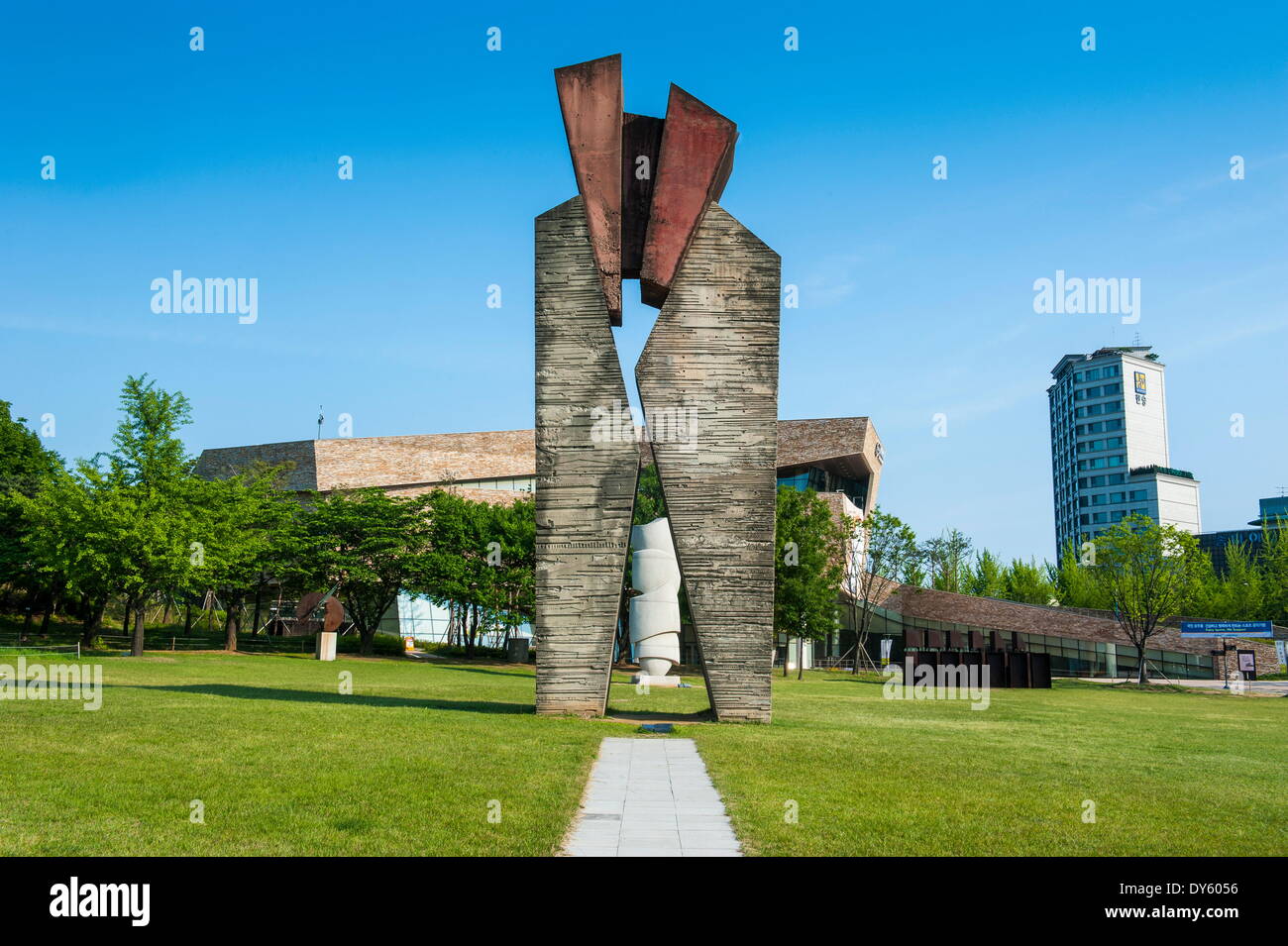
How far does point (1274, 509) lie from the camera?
12388cm

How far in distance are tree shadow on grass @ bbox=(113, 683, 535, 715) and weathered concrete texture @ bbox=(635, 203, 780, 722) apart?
3543mm

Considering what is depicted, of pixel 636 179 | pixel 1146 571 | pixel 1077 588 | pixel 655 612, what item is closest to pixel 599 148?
pixel 636 179

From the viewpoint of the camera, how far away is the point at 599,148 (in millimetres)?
15484

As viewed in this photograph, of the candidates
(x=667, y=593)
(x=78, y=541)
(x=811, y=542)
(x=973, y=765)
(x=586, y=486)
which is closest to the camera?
(x=973, y=765)

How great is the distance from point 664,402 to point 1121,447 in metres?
107

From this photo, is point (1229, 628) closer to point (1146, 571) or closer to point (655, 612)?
point (1146, 571)

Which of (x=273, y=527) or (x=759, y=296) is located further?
(x=273, y=527)

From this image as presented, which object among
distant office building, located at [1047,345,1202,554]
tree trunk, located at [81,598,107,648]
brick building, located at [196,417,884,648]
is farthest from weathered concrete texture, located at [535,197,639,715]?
distant office building, located at [1047,345,1202,554]

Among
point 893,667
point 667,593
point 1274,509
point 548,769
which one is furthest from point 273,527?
point 1274,509

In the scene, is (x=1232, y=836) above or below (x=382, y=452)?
below

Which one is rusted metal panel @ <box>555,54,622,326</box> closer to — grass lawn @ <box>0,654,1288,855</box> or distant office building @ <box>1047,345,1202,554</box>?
grass lawn @ <box>0,654,1288,855</box>

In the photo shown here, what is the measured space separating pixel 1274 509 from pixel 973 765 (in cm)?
13499

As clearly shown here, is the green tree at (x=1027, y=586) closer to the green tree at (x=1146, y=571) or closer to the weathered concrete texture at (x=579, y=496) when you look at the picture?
the green tree at (x=1146, y=571)

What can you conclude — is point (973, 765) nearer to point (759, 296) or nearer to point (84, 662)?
point (759, 296)
